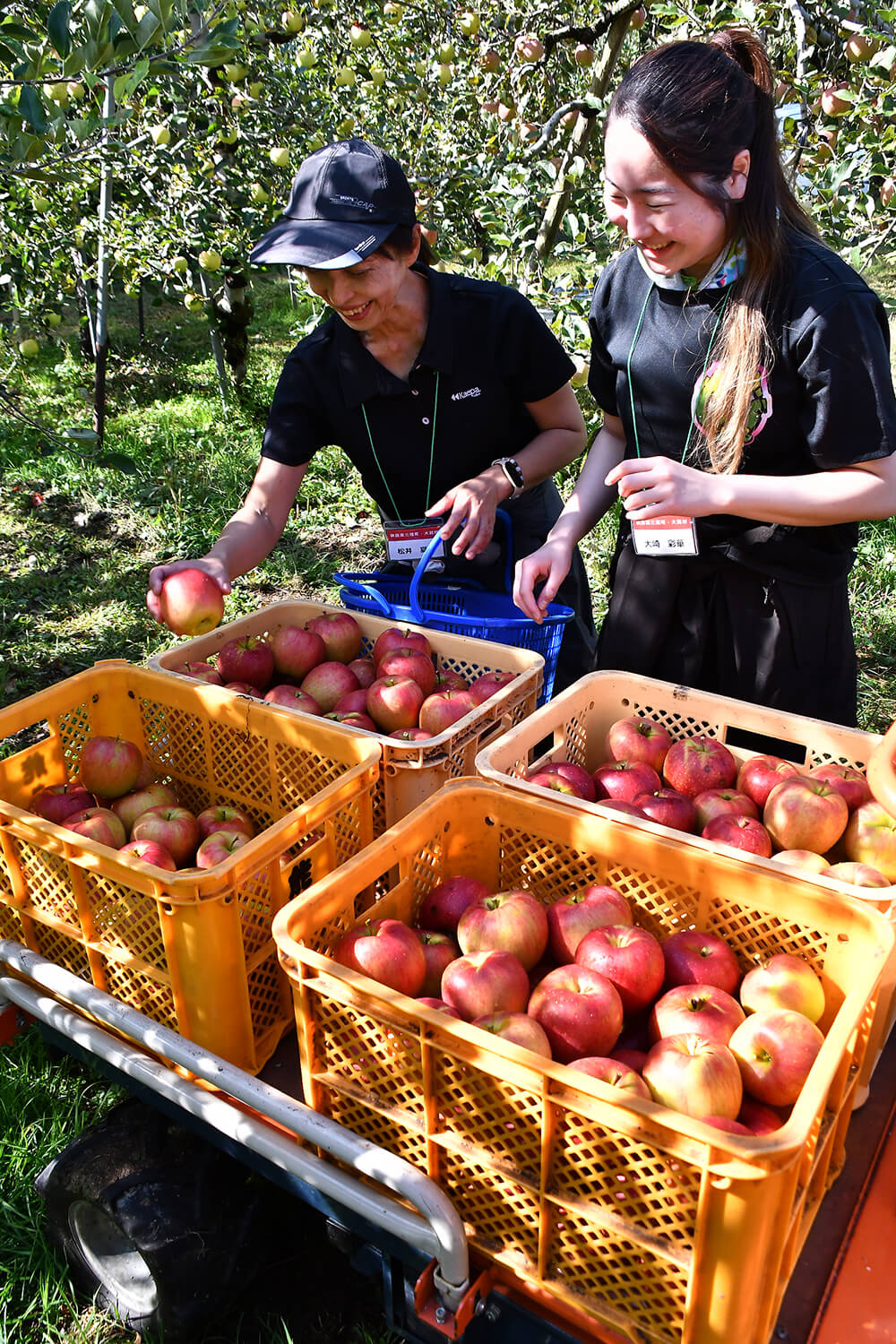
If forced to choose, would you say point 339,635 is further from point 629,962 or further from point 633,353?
point 629,962

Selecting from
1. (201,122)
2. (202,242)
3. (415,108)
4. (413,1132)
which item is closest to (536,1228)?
(413,1132)

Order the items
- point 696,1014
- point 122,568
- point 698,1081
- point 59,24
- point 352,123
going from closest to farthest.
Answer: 1. point 698,1081
2. point 696,1014
3. point 59,24
4. point 122,568
5. point 352,123

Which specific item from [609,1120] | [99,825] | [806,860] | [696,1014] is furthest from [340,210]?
[609,1120]

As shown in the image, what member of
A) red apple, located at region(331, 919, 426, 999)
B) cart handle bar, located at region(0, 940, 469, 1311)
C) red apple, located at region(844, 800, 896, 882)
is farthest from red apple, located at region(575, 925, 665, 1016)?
red apple, located at region(844, 800, 896, 882)

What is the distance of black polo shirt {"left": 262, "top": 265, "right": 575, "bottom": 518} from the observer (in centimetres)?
227

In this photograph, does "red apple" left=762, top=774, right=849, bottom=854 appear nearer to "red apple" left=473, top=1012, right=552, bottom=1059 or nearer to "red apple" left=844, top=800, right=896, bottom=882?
"red apple" left=844, top=800, right=896, bottom=882

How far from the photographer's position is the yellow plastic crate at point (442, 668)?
1673 mm

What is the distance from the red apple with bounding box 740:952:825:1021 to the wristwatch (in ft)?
4.08

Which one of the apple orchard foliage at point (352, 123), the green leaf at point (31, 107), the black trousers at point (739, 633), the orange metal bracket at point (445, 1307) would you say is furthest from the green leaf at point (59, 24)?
the orange metal bracket at point (445, 1307)

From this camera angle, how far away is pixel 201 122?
5.91 metres

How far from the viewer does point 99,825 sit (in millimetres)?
1680

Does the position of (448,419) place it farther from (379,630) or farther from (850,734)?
(850,734)

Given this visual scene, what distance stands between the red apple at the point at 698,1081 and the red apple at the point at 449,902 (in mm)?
384

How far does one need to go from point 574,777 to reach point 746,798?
27 cm
